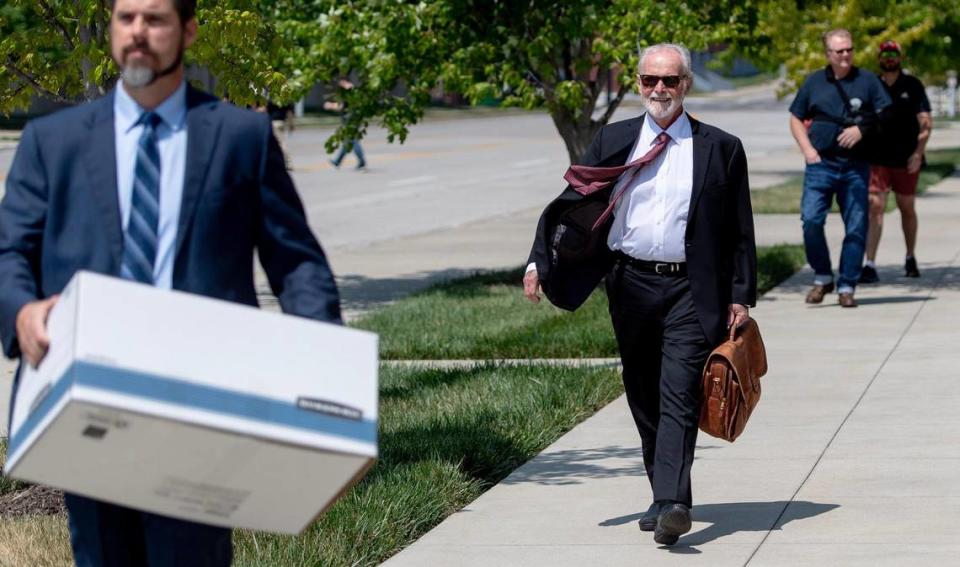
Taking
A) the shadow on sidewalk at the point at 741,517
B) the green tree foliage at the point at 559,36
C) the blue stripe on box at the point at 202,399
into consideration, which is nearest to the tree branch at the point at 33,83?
the shadow on sidewalk at the point at 741,517

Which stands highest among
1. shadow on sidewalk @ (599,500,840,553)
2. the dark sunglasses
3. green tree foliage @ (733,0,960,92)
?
the dark sunglasses

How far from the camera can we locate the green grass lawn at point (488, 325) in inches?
422

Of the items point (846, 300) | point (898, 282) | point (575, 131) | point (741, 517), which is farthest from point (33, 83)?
point (898, 282)

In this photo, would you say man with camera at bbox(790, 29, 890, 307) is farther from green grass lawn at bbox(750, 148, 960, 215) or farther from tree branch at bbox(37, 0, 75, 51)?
tree branch at bbox(37, 0, 75, 51)

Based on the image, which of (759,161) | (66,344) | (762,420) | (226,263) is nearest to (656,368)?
(762,420)

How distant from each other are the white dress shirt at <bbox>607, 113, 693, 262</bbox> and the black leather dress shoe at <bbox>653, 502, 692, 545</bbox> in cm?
83

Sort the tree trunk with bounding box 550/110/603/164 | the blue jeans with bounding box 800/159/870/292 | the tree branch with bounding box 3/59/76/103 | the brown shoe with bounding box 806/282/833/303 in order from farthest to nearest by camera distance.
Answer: the tree trunk with bounding box 550/110/603/164, the brown shoe with bounding box 806/282/833/303, the blue jeans with bounding box 800/159/870/292, the tree branch with bounding box 3/59/76/103

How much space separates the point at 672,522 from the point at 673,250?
2.95ft

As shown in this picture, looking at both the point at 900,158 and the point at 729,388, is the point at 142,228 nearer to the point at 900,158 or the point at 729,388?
the point at 729,388

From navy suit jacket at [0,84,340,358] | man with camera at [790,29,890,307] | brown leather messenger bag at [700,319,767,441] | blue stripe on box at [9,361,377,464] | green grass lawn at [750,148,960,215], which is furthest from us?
green grass lawn at [750,148,960,215]

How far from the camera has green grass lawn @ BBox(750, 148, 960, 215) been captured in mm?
22281

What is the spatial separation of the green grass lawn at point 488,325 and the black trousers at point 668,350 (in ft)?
13.7

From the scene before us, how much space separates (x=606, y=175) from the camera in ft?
21.0

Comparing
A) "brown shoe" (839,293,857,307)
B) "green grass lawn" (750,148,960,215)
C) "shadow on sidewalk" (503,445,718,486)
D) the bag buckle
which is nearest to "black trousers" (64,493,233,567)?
the bag buckle
